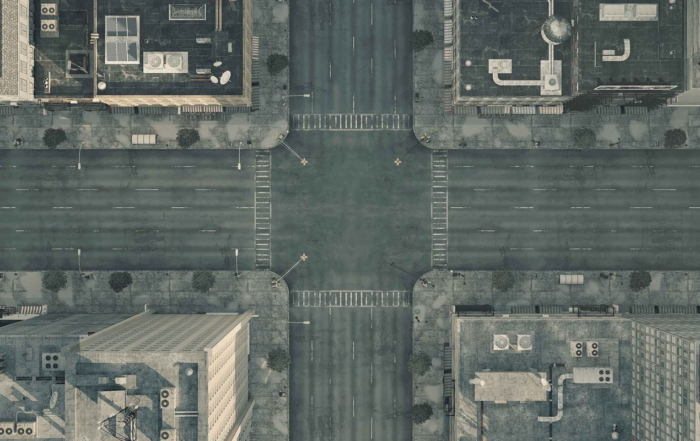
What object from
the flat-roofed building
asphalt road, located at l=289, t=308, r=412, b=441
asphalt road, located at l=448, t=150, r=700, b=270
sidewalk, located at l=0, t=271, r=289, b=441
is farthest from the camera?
asphalt road, located at l=289, t=308, r=412, b=441

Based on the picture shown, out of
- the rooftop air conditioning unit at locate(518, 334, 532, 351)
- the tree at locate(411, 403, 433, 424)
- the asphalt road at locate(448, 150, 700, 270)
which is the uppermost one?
the asphalt road at locate(448, 150, 700, 270)

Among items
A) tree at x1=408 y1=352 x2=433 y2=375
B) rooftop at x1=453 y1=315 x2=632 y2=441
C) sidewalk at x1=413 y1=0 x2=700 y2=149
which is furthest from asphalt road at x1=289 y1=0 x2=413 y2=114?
tree at x1=408 y1=352 x2=433 y2=375

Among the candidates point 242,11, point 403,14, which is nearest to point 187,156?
point 242,11

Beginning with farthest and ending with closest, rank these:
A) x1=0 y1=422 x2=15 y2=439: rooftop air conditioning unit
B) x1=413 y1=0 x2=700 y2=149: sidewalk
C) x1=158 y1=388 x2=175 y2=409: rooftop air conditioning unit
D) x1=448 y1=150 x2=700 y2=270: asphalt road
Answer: x1=448 y1=150 x2=700 y2=270: asphalt road < x1=413 y1=0 x2=700 y2=149: sidewalk < x1=0 y1=422 x2=15 y2=439: rooftop air conditioning unit < x1=158 y1=388 x2=175 y2=409: rooftop air conditioning unit

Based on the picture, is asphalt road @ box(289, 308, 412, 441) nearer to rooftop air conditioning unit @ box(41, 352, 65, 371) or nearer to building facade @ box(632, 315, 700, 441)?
building facade @ box(632, 315, 700, 441)

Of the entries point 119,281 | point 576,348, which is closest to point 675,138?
point 576,348

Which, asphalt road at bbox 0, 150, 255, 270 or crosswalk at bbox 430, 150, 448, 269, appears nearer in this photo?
crosswalk at bbox 430, 150, 448, 269

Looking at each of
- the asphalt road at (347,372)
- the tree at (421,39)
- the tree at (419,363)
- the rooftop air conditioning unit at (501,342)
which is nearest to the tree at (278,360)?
the asphalt road at (347,372)
